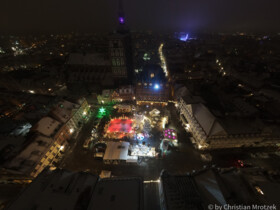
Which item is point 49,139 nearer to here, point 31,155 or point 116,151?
point 31,155

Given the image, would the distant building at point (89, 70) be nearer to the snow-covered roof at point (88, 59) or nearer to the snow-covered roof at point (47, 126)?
the snow-covered roof at point (88, 59)

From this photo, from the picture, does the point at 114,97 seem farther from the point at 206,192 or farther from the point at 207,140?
the point at 206,192

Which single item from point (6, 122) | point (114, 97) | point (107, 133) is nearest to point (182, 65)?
point (114, 97)

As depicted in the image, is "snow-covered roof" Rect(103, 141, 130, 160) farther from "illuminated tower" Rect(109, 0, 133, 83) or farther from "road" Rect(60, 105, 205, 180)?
"illuminated tower" Rect(109, 0, 133, 83)

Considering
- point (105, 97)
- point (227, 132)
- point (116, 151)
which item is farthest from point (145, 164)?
point (105, 97)

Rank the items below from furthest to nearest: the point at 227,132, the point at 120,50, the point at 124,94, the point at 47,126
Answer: the point at 120,50 → the point at 124,94 → the point at 47,126 → the point at 227,132

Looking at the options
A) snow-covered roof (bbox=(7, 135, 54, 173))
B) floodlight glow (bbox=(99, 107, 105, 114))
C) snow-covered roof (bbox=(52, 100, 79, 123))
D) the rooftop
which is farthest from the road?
floodlight glow (bbox=(99, 107, 105, 114))
